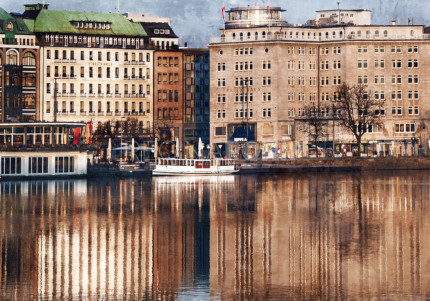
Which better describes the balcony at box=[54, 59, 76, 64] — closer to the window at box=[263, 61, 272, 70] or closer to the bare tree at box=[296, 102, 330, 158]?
the window at box=[263, 61, 272, 70]

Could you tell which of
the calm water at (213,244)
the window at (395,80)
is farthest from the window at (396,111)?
the calm water at (213,244)

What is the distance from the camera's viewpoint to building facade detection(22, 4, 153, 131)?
184250mm

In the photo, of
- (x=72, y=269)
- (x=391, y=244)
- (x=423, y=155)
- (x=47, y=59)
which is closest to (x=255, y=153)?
(x=423, y=155)

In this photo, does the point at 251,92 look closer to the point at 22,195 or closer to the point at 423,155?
the point at 423,155

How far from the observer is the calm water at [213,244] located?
174 ft

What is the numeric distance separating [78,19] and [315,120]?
46578mm

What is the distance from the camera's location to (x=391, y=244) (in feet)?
221

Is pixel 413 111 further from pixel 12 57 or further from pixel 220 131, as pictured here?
pixel 12 57

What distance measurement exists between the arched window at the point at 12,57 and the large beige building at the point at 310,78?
3334cm

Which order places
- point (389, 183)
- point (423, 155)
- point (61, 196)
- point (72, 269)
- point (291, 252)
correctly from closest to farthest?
point (72, 269)
point (291, 252)
point (61, 196)
point (389, 183)
point (423, 155)

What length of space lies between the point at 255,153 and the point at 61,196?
3069 inches

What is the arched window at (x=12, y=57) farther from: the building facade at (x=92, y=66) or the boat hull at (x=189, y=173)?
the boat hull at (x=189, y=173)

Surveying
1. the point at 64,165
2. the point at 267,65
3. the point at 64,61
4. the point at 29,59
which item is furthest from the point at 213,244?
the point at 64,61

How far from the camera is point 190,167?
14488 cm
